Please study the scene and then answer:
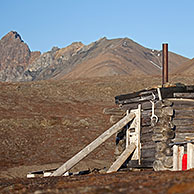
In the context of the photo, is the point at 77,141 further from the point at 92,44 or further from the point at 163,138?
the point at 92,44

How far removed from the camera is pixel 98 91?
5828 centimetres

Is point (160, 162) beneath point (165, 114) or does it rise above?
beneath

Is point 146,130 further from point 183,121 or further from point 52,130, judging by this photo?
point 52,130

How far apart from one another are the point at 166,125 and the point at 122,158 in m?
2.09

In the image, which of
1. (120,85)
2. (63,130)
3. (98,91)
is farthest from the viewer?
(120,85)

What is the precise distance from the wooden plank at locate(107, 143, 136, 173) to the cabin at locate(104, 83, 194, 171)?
394 millimetres

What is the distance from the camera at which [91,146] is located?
14586mm

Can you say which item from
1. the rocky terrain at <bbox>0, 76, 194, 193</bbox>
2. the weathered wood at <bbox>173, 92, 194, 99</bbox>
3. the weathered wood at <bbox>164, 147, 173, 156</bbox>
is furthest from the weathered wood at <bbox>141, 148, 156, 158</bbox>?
the rocky terrain at <bbox>0, 76, 194, 193</bbox>

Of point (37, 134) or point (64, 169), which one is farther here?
point (37, 134)

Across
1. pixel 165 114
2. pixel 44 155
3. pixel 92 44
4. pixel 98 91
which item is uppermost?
pixel 92 44

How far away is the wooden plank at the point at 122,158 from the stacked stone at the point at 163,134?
1319 millimetres

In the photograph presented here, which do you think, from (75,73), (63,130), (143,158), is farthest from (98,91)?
(75,73)

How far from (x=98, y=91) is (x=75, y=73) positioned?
191 ft

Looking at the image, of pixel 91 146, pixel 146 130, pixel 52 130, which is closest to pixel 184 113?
pixel 146 130
